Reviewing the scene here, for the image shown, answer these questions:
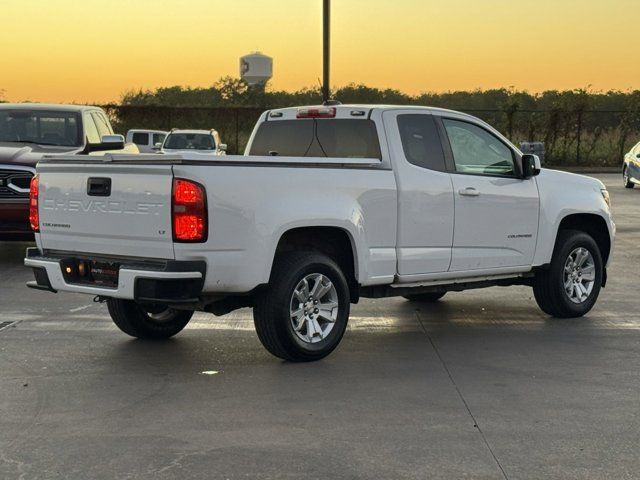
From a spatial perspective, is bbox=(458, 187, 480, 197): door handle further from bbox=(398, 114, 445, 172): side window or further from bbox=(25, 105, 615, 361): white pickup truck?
bbox=(398, 114, 445, 172): side window

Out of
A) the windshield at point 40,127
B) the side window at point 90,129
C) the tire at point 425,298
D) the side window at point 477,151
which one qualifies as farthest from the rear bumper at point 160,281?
the side window at point 90,129

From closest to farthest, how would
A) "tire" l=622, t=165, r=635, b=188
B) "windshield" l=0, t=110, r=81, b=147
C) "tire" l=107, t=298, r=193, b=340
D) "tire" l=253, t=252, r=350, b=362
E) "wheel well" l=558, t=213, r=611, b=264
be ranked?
"tire" l=253, t=252, r=350, b=362
"tire" l=107, t=298, r=193, b=340
"wheel well" l=558, t=213, r=611, b=264
"windshield" l=0, t=110, r=81, b=147
"tire" l=622, t=165, r=635, b=188

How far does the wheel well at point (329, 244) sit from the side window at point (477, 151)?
1.36 metres

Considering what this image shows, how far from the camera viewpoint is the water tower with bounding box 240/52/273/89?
70375 millimetres

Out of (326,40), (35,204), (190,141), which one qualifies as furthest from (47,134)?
(190,141)

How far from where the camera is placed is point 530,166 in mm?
9609

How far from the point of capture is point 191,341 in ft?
28.9

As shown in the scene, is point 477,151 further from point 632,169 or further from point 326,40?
point 632,169

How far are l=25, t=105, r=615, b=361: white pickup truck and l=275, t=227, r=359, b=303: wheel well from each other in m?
0.01

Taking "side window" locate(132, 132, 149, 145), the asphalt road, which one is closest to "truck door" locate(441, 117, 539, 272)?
the asphalt road

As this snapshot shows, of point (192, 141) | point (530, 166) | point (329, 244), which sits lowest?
point (192, 141)

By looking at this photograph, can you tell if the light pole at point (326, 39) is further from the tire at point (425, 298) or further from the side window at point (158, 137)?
the side window at point (158, 137)

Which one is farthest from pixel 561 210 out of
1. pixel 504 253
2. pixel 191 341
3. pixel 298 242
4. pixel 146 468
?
pixel 146 468

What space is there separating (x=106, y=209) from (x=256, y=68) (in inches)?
2510
